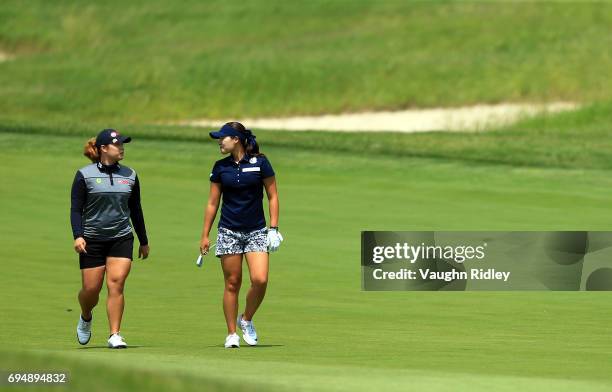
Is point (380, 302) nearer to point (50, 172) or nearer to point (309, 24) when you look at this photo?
point (50, 172)

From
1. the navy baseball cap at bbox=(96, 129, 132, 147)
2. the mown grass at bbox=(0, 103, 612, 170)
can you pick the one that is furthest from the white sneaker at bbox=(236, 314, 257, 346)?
the mown grass at bbox=(0, 103, 612, 170)

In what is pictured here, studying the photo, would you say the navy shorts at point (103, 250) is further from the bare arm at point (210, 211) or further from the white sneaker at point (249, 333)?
the white sneaker at point (249, 333)

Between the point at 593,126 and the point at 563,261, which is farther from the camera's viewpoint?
the point at 593,126

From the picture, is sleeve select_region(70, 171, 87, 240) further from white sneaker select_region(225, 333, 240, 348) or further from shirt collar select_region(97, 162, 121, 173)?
white sneaker select_region(225, 333, 240, 348)

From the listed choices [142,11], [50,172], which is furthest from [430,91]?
[50,172]

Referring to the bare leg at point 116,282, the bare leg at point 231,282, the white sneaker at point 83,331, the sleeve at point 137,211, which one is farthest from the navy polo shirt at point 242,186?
the white sneaker at point 83,331

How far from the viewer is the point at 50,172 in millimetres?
24141

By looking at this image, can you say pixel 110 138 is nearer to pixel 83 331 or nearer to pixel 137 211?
pixel 137 211

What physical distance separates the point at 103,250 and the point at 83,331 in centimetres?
69

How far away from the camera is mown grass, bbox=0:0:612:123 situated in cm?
4356

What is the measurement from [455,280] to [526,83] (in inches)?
1064

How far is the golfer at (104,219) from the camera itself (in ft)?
Answer: 40.4

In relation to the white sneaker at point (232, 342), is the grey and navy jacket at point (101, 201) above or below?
above

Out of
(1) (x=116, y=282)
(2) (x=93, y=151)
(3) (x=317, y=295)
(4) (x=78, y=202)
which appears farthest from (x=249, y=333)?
(3) (x=317, y=295)
